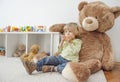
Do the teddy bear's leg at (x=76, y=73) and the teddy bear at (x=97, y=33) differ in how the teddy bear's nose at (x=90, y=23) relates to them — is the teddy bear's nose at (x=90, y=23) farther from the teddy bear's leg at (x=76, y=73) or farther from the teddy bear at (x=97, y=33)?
the teddy bear's leg at (x=76, y=73)

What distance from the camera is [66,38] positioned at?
162cm

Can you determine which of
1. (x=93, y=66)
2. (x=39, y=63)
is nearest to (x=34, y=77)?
(x=39, y=63)

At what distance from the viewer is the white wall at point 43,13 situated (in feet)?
6.17

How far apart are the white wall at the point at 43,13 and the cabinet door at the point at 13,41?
0.50ft

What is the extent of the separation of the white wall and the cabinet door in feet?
0.50

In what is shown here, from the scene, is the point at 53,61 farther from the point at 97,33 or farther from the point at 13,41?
the point at 13,41

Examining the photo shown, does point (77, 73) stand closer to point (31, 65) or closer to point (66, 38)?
point (31, 65)

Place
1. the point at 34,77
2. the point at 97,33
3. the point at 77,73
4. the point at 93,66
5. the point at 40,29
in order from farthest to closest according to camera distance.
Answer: the point at 40,29, the point at 97,33, the point at 93,66, the point at 34,77, the point at 77,73

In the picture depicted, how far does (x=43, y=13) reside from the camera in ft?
6.64

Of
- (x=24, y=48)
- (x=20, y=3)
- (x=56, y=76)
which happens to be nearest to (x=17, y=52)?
(x=24, y=48)

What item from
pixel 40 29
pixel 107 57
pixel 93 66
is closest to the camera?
pixel 93 66

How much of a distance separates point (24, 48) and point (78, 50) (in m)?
0.75

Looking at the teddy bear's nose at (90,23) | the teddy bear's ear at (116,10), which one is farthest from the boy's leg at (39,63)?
the teddy bear's ear at (116,10)

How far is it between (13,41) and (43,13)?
0.47 meters
